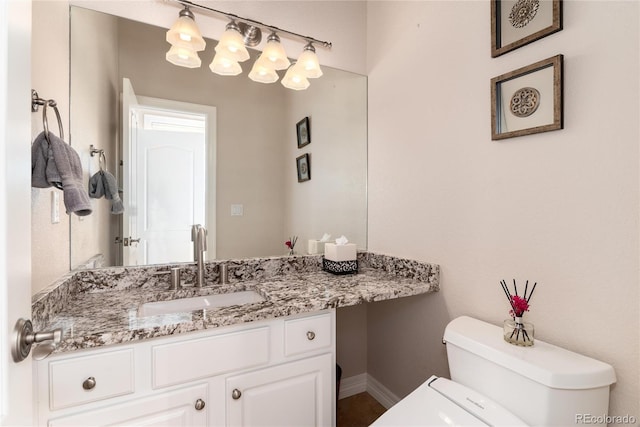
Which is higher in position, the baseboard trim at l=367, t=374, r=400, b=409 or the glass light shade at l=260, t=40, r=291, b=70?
the glass light shade at l=260, t=40, r=291, b=70

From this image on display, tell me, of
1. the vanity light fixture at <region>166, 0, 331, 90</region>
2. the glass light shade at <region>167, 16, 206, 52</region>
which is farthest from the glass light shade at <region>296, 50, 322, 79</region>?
the glass light shade at <region>167, 16, 206, 52</region>

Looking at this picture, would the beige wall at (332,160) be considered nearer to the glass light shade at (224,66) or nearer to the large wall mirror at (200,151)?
the large wall mirror at (200,151)

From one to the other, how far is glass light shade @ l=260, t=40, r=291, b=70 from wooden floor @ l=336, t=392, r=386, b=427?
76.4 inches

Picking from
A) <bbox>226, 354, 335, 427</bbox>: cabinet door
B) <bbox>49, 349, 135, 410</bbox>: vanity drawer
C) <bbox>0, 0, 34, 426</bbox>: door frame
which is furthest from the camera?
<bbox>226, 354, 335, 427</bbox>: cabinet door

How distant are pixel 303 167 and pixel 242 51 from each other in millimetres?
676

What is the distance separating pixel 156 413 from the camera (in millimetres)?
957

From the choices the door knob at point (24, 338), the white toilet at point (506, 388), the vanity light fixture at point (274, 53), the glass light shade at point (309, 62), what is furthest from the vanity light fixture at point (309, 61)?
the door knob at point (24, 338)

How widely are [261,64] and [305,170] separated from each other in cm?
61

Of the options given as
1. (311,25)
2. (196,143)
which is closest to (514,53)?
(311,25)

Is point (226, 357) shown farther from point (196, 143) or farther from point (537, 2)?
point (537, 2)

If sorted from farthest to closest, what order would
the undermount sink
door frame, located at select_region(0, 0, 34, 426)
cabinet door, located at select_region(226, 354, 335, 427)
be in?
the undermount sink < cabinet door, located at select_region(226, 354, 335, 427) < door frame, located at select_region(0, 0, 34, 426)

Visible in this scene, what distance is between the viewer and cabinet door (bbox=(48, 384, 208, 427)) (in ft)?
2.89

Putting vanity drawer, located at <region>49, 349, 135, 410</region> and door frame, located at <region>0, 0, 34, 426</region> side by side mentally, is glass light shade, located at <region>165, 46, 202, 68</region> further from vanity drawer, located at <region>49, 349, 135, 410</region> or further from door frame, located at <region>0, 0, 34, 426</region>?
vanity drawer, located at <region>49, 349, 135, 410</region>

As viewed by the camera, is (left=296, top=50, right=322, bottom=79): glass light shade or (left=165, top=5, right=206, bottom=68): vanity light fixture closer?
(left=165, top=5, right=206, bottom=68): vanity light fixture
